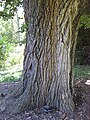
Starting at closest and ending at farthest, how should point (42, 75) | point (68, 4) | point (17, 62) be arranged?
point (68, 4), point (42, 75), point (17, 62)

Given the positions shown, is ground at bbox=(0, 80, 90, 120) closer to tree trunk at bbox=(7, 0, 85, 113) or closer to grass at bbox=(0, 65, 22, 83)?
tree trunk at bbox=(7, 0, 85, 113)

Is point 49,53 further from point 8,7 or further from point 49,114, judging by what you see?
point 8,7

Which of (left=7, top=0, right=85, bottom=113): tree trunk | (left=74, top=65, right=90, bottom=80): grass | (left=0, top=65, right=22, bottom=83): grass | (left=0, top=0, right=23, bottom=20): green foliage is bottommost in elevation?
(left=0, top=65, right=22, bottom=83): grass

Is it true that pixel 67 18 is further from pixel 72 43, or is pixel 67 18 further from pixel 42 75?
pixel 42 75

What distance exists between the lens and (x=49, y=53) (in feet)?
15.5

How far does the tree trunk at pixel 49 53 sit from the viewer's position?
4.61 m

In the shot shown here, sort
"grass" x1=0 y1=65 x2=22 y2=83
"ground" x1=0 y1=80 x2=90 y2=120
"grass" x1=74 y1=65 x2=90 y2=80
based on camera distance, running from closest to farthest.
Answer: "ground" x1=0 y1=80 x2=90 y2=120 < "grass" x1=74 y1=65 x2=90 y2=80 < "grass" x1=0 y1=65 x2=22 y2=83

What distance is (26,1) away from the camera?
493 cm

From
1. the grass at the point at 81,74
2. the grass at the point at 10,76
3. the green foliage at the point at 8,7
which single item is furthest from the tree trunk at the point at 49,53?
the grass at the point at 10,76

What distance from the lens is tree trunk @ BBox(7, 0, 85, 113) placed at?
15.1 feet

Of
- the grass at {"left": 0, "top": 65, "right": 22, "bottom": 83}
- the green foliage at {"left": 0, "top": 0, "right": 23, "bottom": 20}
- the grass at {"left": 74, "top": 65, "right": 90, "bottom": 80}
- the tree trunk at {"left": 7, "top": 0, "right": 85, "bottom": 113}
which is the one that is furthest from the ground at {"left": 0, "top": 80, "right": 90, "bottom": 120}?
the grass at {"left": 0, "top": 65, "right": 22, "bottom": 83}

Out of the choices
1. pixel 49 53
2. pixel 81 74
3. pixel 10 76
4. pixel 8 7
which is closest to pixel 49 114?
pixel 49 53

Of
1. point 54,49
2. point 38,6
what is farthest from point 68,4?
point 54,49

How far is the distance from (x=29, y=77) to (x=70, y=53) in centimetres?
95
